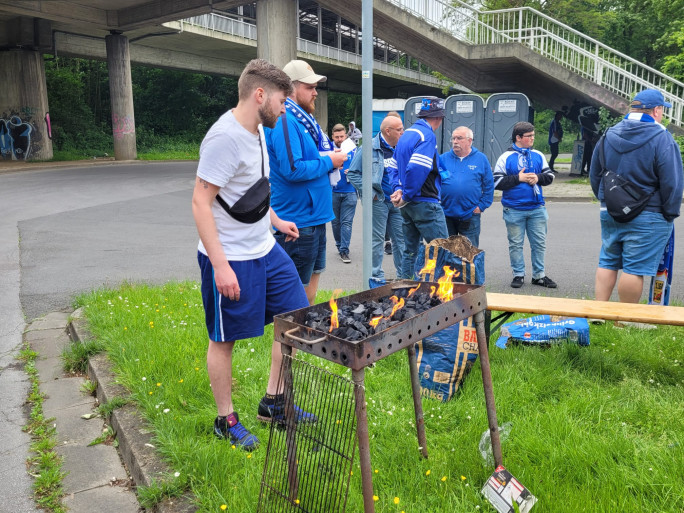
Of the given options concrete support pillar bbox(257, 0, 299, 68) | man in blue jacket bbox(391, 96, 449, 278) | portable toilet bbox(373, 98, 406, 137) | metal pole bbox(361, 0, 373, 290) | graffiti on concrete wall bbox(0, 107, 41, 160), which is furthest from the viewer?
graffiti on concrete wall bbox(0, 107, 41, 160)

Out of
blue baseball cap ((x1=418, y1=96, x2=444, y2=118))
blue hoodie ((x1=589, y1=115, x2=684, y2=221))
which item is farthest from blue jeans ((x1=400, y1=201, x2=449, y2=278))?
blue hoodie ((x1=589, y1=115, x2=684, y2=221))

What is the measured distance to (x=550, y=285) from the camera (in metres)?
7.09

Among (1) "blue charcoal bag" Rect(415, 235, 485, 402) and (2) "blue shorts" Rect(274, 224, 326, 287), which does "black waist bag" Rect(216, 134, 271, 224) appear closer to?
Result: (2) "blue shorts" Rect(274, 224, 326, 287)

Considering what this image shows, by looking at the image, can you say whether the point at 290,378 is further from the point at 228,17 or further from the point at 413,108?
the point at 228,17

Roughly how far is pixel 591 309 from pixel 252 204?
253 cm

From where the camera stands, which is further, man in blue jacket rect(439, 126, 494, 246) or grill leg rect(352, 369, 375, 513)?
man in blue jacket rect(439, 126, 494, 246)

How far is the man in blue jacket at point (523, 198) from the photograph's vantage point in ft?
23.7

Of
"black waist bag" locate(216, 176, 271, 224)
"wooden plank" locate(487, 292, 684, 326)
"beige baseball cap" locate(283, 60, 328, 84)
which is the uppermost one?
"beige baseball cap" locate(283, 60, 328, 84)

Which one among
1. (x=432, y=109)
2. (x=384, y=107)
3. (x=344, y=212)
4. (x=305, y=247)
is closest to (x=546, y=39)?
(x=384, y=107)

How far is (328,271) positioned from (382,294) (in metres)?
5.12

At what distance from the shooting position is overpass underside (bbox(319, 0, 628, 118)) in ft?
63.5

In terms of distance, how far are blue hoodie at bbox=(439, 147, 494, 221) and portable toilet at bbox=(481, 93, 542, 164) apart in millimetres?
11088

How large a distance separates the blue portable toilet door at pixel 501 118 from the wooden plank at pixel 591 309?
1368 cm

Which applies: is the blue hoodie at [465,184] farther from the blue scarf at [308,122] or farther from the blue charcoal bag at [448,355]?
the blue charcoal bag at [448,355]
